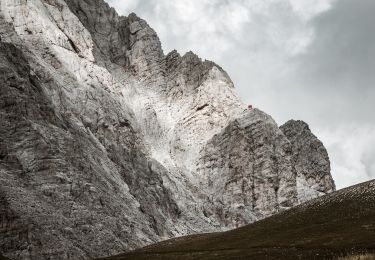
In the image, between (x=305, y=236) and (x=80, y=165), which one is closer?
(x=305, y=236)

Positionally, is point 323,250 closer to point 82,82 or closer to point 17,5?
point 82,82

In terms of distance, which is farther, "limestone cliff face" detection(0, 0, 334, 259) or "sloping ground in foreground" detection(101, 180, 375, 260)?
"limestone cliff face" detection(0, 0, 334, 259)

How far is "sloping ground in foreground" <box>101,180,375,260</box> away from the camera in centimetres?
6619

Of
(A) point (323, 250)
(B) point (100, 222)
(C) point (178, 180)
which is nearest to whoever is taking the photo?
(A) point (323, 250)

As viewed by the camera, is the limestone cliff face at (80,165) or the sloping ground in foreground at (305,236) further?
the limestone cliff face at (80,165)

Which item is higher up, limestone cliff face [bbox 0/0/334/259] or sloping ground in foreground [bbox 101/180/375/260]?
limestone cliff face [bbox 0/0/334/259]

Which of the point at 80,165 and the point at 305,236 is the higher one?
the point at 80,165

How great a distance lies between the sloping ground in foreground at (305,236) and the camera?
6619cm

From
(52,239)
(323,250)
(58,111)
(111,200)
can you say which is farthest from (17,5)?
(323,250)

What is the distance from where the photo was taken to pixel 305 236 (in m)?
79.7

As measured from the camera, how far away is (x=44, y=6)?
182 meters

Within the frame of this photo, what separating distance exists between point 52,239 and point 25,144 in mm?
26922

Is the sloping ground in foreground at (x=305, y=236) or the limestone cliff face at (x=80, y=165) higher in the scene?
the limestone cliff face at (x=80, y=165)

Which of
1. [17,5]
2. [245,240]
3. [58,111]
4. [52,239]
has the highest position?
[17,5]
